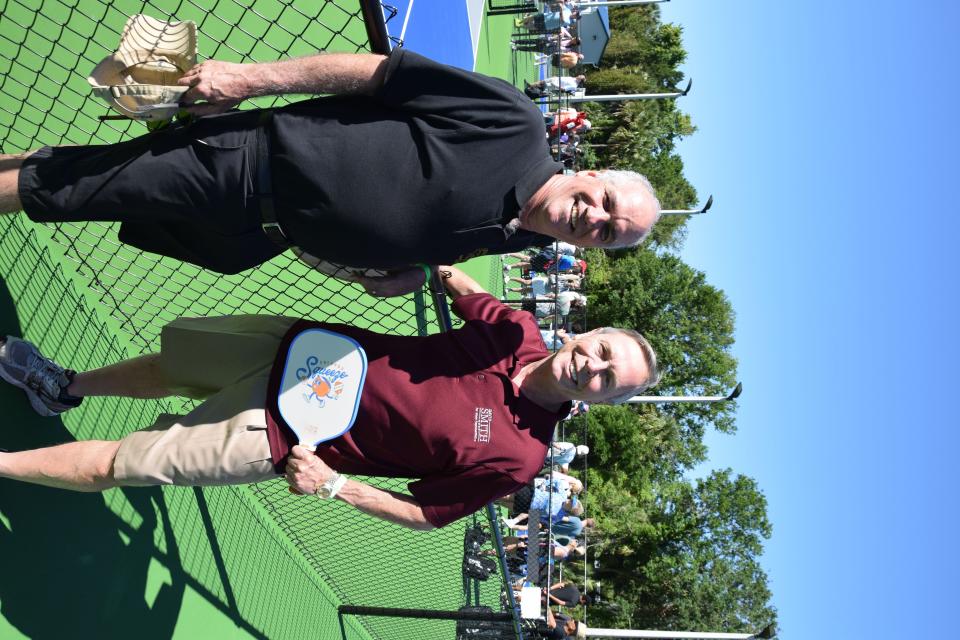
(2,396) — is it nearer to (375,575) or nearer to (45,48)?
(45,48)

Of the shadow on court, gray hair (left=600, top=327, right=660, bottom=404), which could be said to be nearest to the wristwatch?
gray hair (left=600, top=327, right=660, bottom=404)

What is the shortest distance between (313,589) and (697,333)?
25.0m

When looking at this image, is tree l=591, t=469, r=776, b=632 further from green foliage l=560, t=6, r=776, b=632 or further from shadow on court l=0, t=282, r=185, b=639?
shadow on court l=0, t=282, r=185, b=639

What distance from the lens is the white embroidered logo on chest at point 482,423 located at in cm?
244

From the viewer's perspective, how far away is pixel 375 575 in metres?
5.21

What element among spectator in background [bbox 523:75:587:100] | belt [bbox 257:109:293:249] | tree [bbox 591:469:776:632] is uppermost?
spectator in background [bbox 523:75:587:100]

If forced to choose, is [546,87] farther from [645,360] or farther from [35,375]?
[35,375]

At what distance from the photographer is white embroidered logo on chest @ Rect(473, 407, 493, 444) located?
244 cm

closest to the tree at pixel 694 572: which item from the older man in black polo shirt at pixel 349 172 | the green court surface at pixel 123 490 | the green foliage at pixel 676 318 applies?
the green foliage at pixel 676 318

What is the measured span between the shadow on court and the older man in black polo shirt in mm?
1210

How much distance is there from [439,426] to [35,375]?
1.78 metres

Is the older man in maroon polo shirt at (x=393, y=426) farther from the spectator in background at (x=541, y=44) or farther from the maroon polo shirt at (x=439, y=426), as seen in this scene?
the spectator in background at (x=541, y=44)

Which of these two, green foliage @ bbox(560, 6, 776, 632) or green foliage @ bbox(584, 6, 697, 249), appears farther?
green foliage @ bbox(584, 6, 697, 249)

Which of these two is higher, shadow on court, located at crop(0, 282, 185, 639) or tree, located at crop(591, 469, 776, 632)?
tree, located at crop(591, 469, 776, 632)
